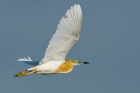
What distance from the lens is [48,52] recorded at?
31375 mm

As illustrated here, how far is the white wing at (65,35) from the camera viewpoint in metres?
29.9

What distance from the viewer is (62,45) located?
30984mm

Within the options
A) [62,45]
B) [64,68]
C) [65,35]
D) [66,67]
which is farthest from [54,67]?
[65,35]

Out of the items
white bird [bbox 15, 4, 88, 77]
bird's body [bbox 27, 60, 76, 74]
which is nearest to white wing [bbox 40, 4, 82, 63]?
white bird [bbox 15, 4, 88, 77]

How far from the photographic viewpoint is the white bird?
30000 millimetres

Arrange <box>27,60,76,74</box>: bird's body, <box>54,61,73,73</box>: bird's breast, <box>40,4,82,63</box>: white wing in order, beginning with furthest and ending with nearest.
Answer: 1. <box>54,61,73,73</box>: bird's breast
2. <box>27,60,76,74</box>: bird's body
3. <box>40,4,82,63</box>: white wing

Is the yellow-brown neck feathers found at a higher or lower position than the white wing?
lower

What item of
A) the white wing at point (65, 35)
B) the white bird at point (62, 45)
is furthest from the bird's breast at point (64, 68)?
the white wing at point (65, 35)

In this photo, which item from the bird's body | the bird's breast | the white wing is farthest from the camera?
the bird's breast

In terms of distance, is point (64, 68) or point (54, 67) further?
point (64, 68)

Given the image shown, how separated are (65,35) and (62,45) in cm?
59

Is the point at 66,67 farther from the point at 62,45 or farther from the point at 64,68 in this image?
the point at 62,45

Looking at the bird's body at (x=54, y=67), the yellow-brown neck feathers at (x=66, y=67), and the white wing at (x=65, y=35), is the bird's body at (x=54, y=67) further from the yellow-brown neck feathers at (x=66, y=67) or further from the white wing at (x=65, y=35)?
the white wing at (x=65, y=35)

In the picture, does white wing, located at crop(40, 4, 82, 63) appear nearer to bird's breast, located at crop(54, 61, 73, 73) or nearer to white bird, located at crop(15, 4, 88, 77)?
white bird, located at crop(15, 4, 88, 77)
